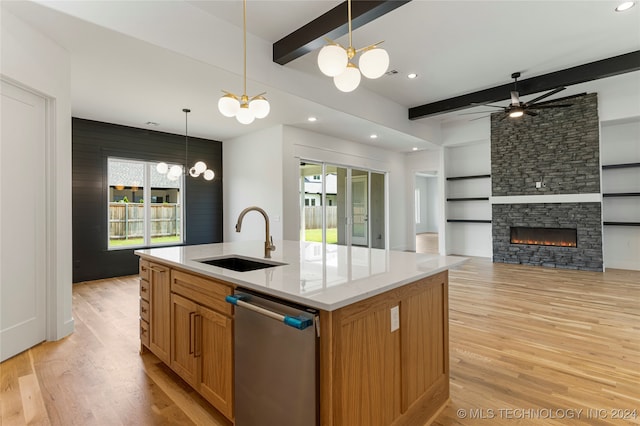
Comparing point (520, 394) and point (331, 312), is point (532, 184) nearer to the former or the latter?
point (520, 394)

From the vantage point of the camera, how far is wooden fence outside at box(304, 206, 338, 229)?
6641 mm

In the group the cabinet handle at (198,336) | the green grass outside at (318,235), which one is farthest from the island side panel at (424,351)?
the green grass outside at (318,235)

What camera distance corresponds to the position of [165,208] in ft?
22.1

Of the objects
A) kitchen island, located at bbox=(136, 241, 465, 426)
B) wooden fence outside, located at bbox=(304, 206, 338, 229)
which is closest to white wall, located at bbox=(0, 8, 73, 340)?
kitchen island, located at bbox=(136, 241, 465, 426)

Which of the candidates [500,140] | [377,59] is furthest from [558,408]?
[500,140]

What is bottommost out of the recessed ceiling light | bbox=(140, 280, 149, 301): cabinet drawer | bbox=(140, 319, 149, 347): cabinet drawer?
bbox=(140, 319, 149, 347): cabinet drawer

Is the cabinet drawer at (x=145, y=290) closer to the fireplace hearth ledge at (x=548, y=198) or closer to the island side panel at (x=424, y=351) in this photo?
the island side panel at (x=424, y=351)

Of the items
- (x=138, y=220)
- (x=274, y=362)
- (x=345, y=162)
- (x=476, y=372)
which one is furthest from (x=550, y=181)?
(x=138, y=220)

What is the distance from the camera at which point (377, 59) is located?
1864 mm

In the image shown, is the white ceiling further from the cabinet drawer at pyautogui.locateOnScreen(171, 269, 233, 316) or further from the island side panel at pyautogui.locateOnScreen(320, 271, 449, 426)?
the island side panel at pyautogui.locateOnScreen(320, 271, 449, 426)

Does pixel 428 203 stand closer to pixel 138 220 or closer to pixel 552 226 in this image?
pixel 552 226

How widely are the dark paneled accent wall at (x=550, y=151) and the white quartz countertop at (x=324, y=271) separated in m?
5.82

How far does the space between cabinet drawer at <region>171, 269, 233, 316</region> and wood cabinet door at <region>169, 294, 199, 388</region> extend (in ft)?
0.19

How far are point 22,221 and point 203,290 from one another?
237 cm
